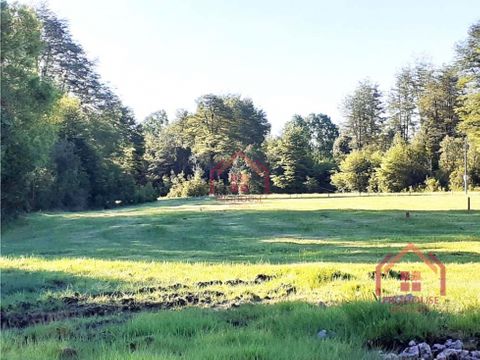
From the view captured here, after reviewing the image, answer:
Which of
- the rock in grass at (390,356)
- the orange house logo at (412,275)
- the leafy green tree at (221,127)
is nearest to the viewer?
the rock in grass at (390,356)

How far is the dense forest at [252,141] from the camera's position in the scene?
124ft

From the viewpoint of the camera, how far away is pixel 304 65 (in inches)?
1921

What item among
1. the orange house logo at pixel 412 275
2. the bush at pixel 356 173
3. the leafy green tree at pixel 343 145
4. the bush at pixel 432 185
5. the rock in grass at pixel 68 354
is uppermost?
the leafy green tree at pixel 343 145

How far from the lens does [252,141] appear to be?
7088 centimetres

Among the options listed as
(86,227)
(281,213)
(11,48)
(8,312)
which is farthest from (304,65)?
(8,312)

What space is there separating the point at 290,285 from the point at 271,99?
71083 millimetres

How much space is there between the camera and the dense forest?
124 feet

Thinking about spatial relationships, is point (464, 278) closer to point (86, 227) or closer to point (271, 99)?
point (86, 227)

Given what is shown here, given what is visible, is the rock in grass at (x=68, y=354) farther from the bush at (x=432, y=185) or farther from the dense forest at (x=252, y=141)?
the bush at (x=432, y=185)

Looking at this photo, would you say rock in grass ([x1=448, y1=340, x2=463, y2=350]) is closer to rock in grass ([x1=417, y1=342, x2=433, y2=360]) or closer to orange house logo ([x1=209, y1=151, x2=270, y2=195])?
rock in grass ([x1=417, y1=342, x2=433, y2=360])

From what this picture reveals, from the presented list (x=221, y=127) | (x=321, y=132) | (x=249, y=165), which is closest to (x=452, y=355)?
(x=249, y=165)

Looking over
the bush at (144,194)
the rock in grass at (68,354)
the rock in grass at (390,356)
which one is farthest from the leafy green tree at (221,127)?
the rock in grass at (390,356)

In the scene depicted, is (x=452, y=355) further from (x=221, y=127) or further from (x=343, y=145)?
(x=343, y=145)

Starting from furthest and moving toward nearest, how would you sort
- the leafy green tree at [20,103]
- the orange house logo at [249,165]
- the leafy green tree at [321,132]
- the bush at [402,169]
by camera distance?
the leafy green tree at [321,132] → the orange house logo at [249,165] → the bush at [402,169] → the leafy green tree at [20,103]
